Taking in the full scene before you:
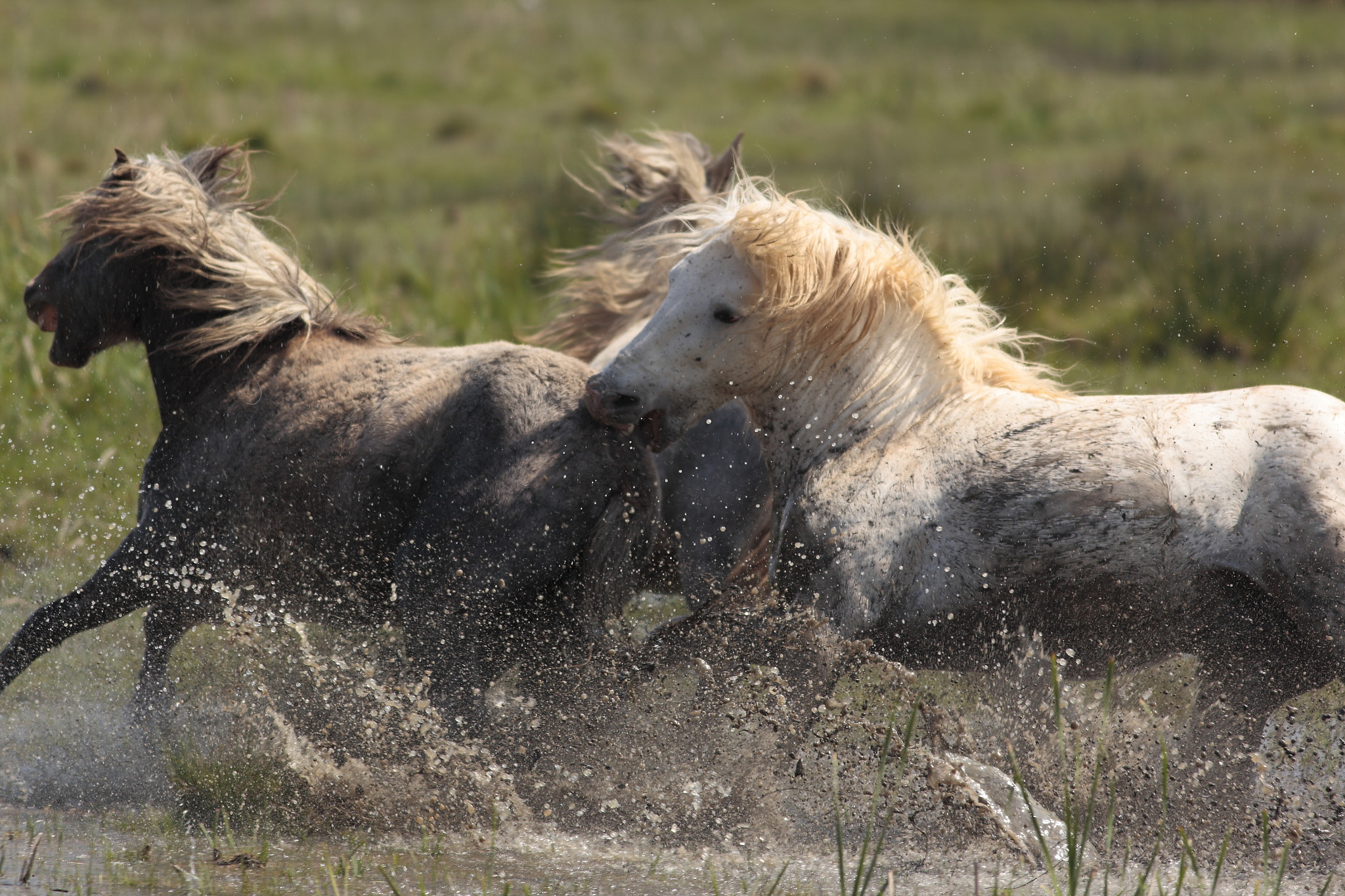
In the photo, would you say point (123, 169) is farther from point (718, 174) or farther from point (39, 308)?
point (718, 174)

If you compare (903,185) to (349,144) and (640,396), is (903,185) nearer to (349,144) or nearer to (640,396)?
(349,144)

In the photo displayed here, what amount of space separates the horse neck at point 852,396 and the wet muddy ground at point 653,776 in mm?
483

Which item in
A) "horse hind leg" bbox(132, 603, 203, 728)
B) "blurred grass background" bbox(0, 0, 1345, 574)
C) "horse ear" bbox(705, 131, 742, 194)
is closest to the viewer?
"horse hind leg" bbox(132, 603, 203, 728)

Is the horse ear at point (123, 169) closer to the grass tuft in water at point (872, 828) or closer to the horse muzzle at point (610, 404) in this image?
the horse muzzle at point (610, 404)

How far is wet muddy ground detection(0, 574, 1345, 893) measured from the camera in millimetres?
3531

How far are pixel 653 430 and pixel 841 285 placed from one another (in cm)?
66

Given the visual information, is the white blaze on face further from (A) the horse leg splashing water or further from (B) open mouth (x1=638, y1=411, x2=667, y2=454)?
(A) the horse leg splashing water

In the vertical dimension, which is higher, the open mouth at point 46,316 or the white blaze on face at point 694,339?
the white blaze on face at point 694,339

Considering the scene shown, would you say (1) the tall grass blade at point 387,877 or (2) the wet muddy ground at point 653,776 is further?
(2) the wet muddy ground at point 653,776

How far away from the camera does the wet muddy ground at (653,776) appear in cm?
353

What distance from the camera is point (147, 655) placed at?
446 centimetres

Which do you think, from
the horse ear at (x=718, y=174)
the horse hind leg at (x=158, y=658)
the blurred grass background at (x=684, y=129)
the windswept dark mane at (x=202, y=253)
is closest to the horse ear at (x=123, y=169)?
the windswept dark mane at (x=202, y=253)

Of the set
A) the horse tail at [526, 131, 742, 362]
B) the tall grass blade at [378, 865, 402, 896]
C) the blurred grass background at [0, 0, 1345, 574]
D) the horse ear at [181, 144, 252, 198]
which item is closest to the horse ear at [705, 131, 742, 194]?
the horse tail at [526, 131, 742, 362]

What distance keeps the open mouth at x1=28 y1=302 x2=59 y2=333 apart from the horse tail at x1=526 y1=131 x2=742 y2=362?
1714 millimetres
